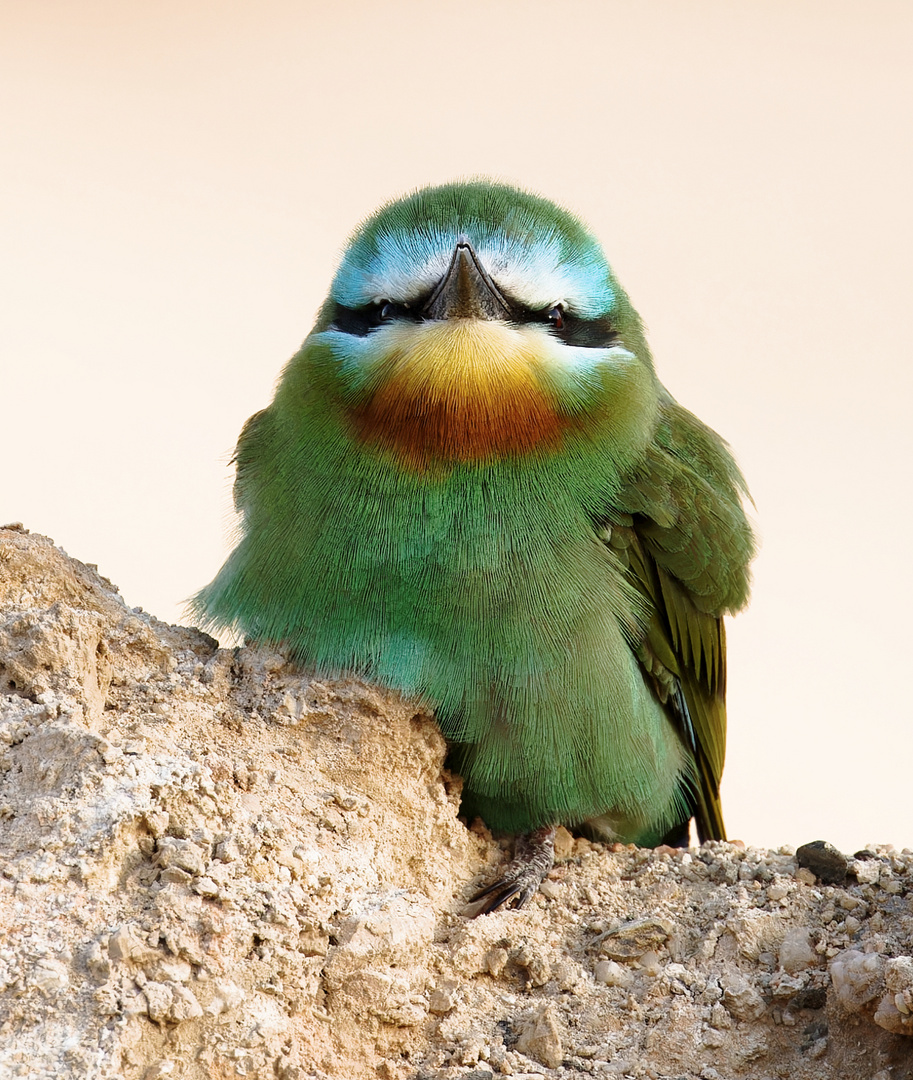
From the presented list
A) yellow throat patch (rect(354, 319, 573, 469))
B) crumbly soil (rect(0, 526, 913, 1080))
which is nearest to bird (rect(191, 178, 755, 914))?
yellow throat patch (rect(354, 319, 573, 469))

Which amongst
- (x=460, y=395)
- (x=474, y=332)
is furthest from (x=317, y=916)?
(x=474, y=332)

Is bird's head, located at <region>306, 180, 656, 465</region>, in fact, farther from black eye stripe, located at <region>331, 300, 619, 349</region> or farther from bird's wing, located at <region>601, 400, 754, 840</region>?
bird's wing, located at <region>601, 400, 754, 840</region>

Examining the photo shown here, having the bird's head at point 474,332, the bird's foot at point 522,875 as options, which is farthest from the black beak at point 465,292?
the bird's foot at point 522,875

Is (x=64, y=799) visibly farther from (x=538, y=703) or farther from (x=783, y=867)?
(x=783, y=867)

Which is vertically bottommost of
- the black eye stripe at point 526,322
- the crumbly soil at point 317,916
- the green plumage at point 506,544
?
the crumbly soil at point 317,916

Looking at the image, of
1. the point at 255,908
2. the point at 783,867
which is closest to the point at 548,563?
the point at 783,867

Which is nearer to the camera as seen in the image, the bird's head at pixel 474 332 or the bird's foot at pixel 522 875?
the bird's foot at pixel 522 875

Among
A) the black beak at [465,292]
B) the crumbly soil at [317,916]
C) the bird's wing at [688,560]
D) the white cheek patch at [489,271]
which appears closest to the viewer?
the crumbly soil at [317,916]

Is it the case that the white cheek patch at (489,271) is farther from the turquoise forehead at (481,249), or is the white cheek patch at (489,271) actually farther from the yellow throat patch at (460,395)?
the yellow throat patch at (460,395)
